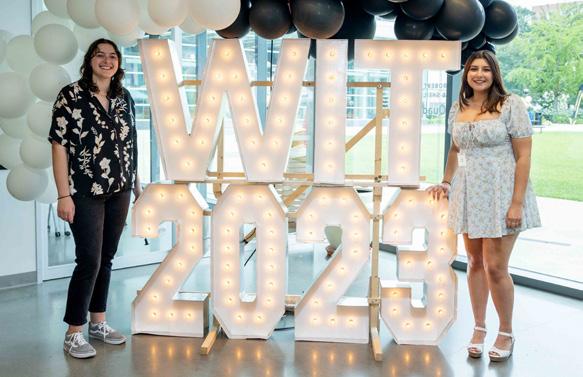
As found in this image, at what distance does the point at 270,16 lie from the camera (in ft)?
10.3

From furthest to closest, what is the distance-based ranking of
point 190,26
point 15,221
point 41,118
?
point 15,221 → point 190,26 → point 41,118

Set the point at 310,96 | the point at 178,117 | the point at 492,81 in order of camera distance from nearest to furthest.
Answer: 1. the point at 492,81
2. the point at 178,117
3. the point at 310,96

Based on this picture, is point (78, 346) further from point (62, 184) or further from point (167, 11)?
point (167, 11)

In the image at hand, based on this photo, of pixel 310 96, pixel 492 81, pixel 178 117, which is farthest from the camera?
pixel 310 96

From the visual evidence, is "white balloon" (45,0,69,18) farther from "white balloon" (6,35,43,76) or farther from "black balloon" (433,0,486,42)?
"black balloon" (433,0,486,42)

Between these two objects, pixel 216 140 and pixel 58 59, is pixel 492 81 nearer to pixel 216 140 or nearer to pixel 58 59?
pixel 216 140

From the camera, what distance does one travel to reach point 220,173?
367 centimetres

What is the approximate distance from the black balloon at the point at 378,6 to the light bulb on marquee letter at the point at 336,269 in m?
0.87

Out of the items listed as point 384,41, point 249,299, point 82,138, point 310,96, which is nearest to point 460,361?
point 249,299

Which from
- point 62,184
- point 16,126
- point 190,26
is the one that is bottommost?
point 62,184

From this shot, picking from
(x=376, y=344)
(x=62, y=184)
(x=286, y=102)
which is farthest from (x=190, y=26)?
(x=376, y=344)

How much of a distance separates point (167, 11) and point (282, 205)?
111 cm

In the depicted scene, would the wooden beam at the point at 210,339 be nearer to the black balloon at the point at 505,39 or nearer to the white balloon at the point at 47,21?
the white balloon at the point at 47,21

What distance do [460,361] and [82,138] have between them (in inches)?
82.2
